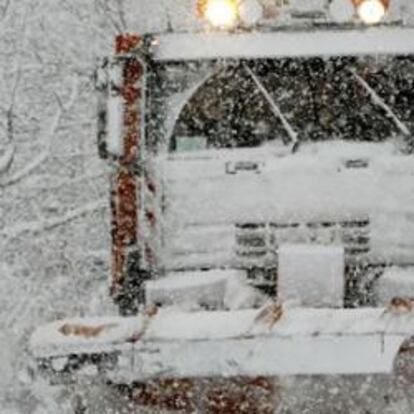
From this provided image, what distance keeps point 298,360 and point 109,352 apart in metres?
0.76

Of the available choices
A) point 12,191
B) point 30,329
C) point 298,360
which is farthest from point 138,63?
point 12,191

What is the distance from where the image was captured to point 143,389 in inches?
195

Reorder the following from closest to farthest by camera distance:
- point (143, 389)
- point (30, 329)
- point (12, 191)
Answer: point (143, 389) → point (30, 329) → point (12, 191)

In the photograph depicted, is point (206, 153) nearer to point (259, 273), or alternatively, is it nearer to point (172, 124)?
point (172, 124)

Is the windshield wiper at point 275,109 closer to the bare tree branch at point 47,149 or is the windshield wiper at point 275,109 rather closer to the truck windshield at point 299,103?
the truck windshield at point 299,103

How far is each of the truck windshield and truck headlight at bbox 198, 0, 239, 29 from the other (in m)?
0.22

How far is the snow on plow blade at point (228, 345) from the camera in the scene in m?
4.37

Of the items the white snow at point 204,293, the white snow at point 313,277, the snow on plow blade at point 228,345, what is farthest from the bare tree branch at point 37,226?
the snow on plow blade at point 228,345

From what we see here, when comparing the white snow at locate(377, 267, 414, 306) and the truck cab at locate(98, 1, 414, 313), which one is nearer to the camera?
the white snow at locate(377, 267, 414, 306)

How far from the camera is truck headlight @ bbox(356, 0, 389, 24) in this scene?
5.98 metres

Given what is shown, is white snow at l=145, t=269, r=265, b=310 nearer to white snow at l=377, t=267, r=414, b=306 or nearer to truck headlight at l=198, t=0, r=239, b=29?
white snow at l=377, t=267, r=414, b=306

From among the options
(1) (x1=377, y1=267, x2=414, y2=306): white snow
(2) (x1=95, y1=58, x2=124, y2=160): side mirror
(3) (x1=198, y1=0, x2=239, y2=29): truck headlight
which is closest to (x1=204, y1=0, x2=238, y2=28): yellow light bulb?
(3) (x1=198, y1=0, x2=239, y2=29): truck headlight

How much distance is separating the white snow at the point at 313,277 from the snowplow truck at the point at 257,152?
6 centimetres

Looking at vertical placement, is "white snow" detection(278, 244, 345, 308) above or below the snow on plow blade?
above
